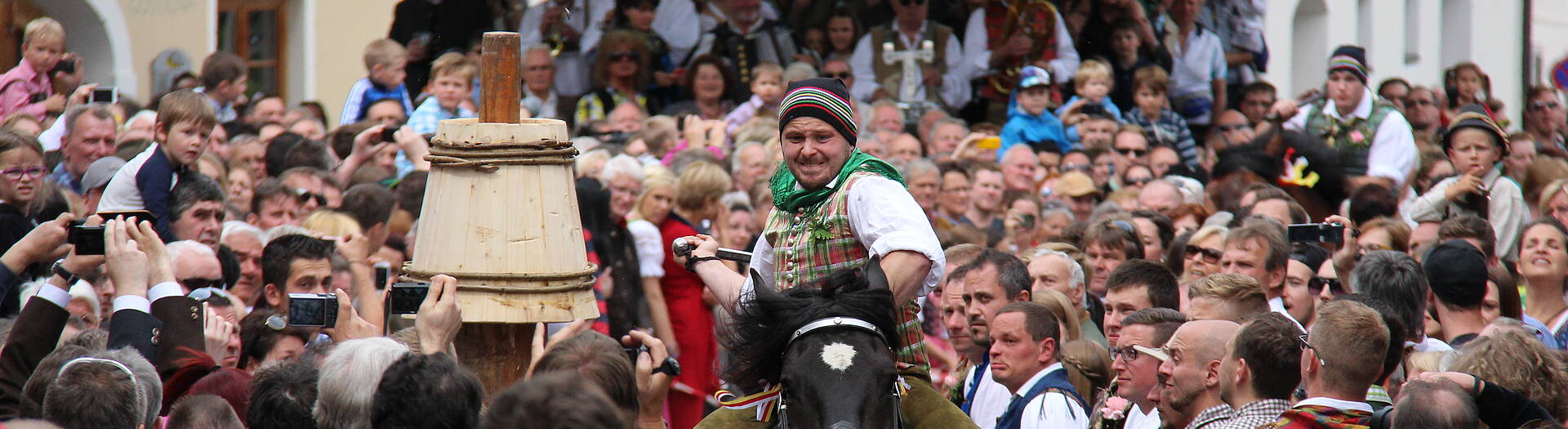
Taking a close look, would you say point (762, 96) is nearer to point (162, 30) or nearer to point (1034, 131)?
point (1034, 131)

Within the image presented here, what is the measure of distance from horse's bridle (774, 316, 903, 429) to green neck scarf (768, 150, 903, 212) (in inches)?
18.1

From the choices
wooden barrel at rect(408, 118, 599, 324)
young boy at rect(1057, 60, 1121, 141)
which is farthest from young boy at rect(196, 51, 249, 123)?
wooden barrel at rect(408, 118, 599, 324)

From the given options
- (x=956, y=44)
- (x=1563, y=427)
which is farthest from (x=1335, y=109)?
(x=1563, y=427)

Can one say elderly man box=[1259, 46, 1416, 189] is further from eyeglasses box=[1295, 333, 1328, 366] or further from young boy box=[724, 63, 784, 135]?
eyeglasses box=[1295, 333, 1328, 366]

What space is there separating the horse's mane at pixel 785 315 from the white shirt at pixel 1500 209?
6.39 meters

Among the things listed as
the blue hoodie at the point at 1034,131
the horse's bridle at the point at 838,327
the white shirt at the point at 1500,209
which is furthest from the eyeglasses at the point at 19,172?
the blue hoodie at the point at 1034,131

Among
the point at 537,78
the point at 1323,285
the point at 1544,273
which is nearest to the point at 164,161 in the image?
the point at 1323,285

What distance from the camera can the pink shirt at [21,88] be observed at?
1002 centimetres

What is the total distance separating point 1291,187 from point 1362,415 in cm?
686

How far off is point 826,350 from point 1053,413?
6.25 feet

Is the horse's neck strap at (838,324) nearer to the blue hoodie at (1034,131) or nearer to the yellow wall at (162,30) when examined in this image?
the blue hoodie at (1034,131)

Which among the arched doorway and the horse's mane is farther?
the arched doorway

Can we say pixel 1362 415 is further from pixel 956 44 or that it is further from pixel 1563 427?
pixel 956 44

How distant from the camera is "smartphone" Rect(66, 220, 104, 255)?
5262 mm
